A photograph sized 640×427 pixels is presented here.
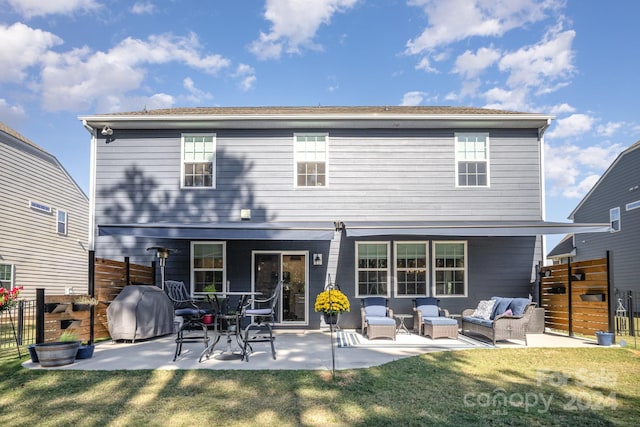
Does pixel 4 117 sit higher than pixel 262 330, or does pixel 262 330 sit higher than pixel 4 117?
pixel 4 117

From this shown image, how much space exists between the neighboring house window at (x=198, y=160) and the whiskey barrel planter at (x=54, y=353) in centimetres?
557

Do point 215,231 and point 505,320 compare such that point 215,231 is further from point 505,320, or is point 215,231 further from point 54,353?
point 505,320

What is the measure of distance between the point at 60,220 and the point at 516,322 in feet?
57.0

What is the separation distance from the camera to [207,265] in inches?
450

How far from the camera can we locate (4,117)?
97.9 feet

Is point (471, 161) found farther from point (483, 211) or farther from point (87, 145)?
point (87, 145)

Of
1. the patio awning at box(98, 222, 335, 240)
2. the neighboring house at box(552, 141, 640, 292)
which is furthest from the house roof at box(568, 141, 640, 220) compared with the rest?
the patio awning at box(98, 222, 335, 240)

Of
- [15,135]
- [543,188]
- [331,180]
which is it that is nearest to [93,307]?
[331,180]

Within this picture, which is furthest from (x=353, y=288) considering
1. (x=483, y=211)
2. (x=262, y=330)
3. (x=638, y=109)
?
(x=638, y=109)

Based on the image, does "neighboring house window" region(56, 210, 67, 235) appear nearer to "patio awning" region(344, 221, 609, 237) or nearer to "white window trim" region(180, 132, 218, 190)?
"white window trim" region(180, 132, 218, 190)

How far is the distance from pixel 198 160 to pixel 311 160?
2.90 meters

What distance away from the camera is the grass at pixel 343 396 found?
4.45m

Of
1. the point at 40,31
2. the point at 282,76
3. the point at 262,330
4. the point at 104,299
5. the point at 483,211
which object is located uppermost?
the point at 40,31

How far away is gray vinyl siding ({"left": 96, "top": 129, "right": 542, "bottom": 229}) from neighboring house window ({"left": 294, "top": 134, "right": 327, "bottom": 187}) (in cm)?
18
